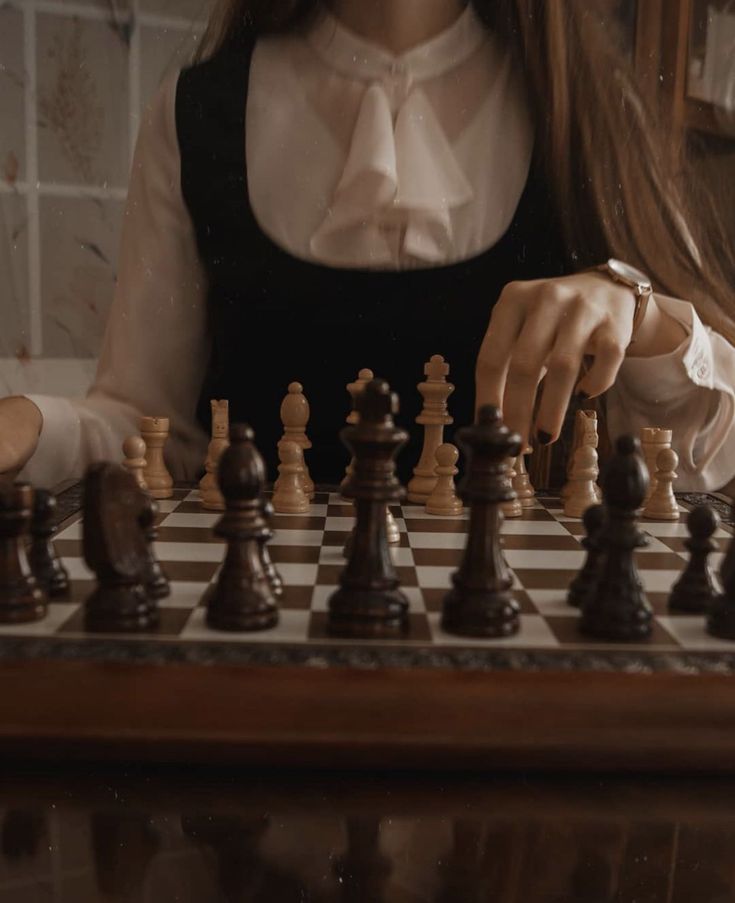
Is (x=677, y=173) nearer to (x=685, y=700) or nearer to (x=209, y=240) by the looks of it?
(x=209, y=240)

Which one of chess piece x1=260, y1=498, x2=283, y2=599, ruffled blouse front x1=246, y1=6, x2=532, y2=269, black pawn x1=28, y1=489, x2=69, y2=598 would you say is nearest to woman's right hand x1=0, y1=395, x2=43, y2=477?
ruffled blouse front x1=246, y1=6, x2=532, y2=269

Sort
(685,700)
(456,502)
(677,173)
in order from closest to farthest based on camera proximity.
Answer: (685,700), (456,502), (677,173)

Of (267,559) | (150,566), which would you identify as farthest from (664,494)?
(150,566)

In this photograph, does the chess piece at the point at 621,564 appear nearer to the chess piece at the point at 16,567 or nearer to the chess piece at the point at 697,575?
the chess piece at the point at 697,575

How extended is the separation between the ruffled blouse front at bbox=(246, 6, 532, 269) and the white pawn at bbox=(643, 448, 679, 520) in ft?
2.05

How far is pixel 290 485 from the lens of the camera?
1.31 m

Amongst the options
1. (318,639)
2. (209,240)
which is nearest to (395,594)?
(318,639)

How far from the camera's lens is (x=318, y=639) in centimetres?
71

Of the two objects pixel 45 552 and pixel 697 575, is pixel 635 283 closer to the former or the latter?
pixel 697 575

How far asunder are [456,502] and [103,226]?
3.27 ft

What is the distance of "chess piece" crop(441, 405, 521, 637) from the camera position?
2.39 ft

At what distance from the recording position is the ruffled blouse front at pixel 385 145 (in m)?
1.66

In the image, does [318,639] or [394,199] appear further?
[394,199]

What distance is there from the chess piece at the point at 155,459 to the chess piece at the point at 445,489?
0.43m
